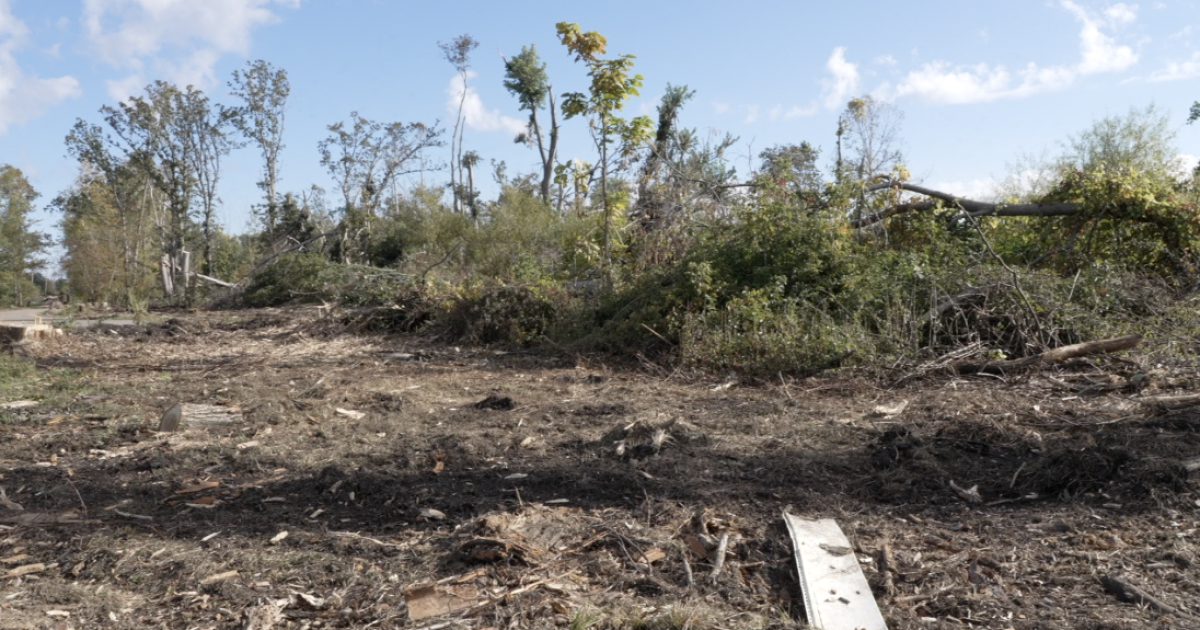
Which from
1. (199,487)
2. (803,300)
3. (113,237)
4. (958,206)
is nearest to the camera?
(199,487)

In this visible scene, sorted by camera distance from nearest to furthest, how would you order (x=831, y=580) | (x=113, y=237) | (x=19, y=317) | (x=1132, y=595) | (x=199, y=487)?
(x=1132, y=595) → (x=831, y=580) → (x=199, y=487) → (x=19, y=317) → (x=113, y=237)

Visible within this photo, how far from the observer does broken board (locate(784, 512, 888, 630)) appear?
3.02m

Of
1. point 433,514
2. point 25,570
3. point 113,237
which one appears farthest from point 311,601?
point 113,237

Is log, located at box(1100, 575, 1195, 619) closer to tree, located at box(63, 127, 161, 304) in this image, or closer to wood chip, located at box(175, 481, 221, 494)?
wood chip, located at box(175, 481, 221, 494)

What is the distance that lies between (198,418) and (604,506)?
3787 millimetres

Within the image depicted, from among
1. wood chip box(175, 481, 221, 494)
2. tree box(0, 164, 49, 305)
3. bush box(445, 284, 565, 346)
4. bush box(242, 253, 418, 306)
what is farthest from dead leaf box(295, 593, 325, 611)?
tree box(0, 164, 49, 305)

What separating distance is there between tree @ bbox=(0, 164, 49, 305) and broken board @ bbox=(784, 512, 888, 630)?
1458 inches

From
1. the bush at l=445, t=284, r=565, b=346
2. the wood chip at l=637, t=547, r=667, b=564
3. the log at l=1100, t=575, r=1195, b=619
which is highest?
the bush at l=445, t=284, r=565, b=346

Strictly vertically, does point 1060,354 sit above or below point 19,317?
below

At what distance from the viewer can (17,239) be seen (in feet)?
119

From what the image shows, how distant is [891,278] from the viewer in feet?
29.1

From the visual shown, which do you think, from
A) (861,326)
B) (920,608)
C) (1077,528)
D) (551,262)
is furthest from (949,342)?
(551,262)

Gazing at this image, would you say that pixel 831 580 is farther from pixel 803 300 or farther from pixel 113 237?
pixel 113 237

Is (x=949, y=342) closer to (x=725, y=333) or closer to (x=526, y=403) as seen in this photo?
(x=725, y=333)
